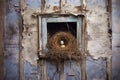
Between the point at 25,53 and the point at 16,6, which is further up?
the point at 16,6

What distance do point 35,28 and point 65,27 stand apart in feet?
1.78

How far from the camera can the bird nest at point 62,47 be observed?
5273 mm

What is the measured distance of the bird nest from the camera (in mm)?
5273

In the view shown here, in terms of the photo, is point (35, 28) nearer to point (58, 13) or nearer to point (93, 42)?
point (58, 13)

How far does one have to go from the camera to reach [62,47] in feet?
17.6

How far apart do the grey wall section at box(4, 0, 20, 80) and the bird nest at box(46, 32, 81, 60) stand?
1.93 ft

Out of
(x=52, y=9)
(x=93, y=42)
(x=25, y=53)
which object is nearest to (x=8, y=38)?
(x=25, y=53)

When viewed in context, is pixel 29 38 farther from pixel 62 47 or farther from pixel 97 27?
pixel 97 27

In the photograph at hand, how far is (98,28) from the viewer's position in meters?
5.36

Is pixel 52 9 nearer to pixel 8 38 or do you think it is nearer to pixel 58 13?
pixel 58 13

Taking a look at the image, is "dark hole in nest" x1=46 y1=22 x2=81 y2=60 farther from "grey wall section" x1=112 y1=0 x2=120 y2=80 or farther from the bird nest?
"grey wall section" x1=112 y1=0 x2=120 y2=80

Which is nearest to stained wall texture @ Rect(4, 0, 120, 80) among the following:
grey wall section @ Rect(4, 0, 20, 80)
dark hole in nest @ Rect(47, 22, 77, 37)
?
grey wall section @ Rect(4, 0, 20, 80)

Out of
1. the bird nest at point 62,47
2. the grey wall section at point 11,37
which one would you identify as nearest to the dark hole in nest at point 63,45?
the bird nest at point 62,47

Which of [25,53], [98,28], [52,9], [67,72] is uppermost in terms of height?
[52,9]
